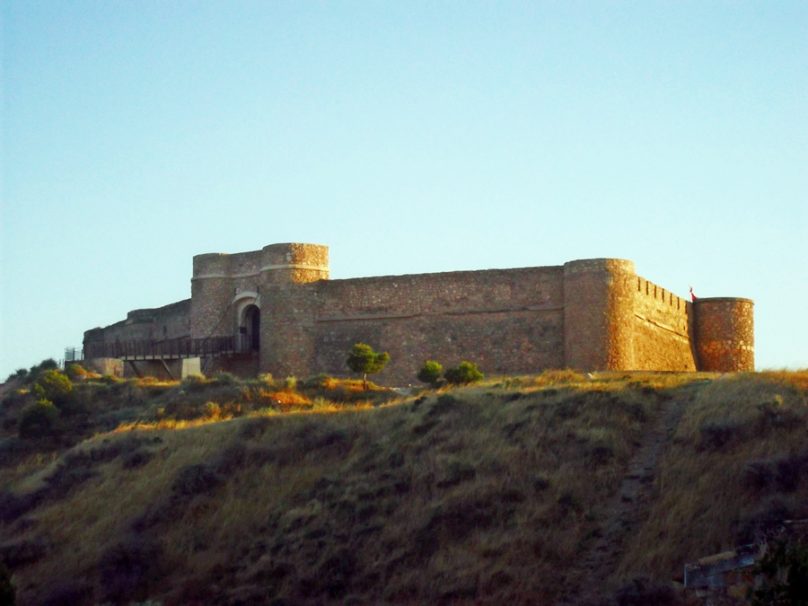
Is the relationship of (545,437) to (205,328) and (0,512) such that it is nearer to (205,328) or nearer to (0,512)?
(0,512)

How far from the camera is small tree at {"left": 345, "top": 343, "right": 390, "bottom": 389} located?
99.6 ft

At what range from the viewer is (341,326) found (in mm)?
32625

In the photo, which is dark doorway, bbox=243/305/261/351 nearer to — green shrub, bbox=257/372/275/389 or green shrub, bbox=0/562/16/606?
green shrub, bbox=257/372/275/389

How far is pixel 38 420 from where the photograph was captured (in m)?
28.8

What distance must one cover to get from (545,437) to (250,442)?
5.26 metres

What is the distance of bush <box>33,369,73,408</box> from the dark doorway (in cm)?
487

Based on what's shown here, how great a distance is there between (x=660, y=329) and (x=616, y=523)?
16276 mm

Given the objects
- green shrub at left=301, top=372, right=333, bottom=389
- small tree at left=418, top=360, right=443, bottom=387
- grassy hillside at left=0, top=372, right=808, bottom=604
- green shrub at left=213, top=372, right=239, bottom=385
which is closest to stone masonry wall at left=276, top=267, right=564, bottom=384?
green shrub at left=213, top=372, right=239, bottom=385

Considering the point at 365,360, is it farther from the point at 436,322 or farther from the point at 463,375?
the point at 463,375

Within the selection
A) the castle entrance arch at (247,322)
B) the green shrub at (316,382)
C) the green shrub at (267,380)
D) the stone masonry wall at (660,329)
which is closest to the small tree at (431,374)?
the green shrub at (316,382)

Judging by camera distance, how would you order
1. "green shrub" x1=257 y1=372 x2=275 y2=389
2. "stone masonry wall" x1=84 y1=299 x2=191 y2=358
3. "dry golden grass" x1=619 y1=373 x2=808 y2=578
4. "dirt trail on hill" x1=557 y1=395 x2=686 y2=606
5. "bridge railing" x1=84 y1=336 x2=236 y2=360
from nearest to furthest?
"dirt trail on hill" x1=557 y1=395 x2=686 y2=606
"dry golden grass" x1=619 y1=373 x2=808 y2=578
"green shrub" x1=257 y1=372 x2=275 y2=389
"bridge railing" x1=84 y1=336 x2=236 y2=360
"stone masonry wall" x1=84 y1=299 x2=191 y2=358

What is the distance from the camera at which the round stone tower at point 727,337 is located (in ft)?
113

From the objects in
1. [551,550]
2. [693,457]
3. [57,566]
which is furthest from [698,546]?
[57,566]

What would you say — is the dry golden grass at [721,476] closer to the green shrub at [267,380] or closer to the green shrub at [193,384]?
the green shrub at [267,380]
